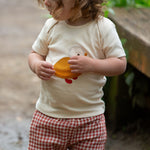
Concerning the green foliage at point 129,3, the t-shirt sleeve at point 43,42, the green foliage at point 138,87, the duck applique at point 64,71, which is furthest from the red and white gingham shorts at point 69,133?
the green foliage at point 129,3

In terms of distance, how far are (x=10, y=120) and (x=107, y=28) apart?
89.0 inches

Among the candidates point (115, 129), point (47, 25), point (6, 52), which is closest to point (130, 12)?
point (115, 129)

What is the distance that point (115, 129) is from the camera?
3.34m

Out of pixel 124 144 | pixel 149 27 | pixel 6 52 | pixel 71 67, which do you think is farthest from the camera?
pixel 6 52

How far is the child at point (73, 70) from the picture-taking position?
1.90m

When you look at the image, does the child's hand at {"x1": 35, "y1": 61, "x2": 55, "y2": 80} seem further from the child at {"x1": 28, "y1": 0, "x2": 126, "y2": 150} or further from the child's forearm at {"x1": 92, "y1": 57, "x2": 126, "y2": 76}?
the child's forearm at {"x1": 92, "y1": 57, "x2": 126, "y2": 76}

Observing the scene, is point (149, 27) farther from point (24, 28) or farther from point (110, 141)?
point (24, 28)

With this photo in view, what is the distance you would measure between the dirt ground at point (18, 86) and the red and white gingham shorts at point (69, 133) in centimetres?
108

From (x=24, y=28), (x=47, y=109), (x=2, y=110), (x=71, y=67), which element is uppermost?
(x=71, y=67)

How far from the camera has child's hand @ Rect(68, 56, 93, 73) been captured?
187 centimetres

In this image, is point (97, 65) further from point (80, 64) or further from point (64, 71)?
point (64, 71)

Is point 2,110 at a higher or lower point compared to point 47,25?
lower

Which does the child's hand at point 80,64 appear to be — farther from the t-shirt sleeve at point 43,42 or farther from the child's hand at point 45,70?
the t-shirt sleeve at point 43,42

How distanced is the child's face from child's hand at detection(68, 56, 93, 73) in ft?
0.74
